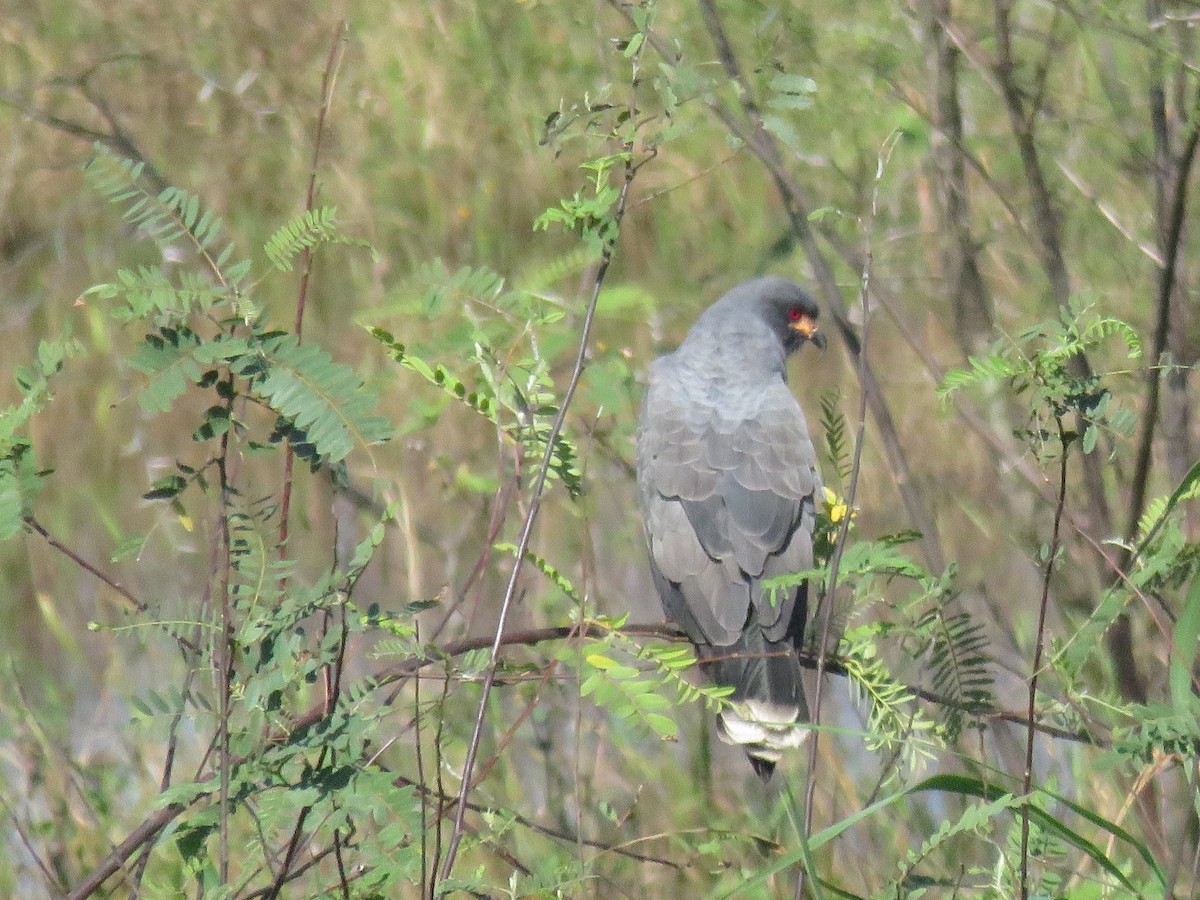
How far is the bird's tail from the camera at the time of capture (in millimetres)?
2773

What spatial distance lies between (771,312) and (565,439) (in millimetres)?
1985

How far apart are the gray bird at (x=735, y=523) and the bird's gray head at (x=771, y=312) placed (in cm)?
30

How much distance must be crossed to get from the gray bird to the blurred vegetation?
A: 141mm

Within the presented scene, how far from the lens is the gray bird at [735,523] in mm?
2857

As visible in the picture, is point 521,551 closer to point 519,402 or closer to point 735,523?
point 519,402

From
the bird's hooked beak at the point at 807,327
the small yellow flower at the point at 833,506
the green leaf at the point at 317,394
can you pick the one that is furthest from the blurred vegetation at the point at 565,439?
the bird's hooked beak at the point at 807,327

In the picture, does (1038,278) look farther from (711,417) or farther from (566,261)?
(566,261)

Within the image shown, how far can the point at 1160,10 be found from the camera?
284cm

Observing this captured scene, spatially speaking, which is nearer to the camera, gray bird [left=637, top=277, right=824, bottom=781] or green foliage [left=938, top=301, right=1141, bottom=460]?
green foliage [left=938, top=301, right=1141, bottom=460]

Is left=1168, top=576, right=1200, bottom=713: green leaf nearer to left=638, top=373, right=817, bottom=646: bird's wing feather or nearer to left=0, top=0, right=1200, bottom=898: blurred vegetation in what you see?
left=0, top=0, right=1200, bottom=898: blurred vegetation

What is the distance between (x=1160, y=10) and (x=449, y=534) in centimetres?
287

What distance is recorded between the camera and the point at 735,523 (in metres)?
3.10

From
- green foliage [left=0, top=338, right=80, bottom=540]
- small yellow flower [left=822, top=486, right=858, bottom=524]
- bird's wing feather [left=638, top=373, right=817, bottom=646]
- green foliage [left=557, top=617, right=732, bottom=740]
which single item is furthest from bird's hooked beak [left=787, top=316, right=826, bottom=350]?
green foliage [left=0, top=338, right=80, bottom=540]

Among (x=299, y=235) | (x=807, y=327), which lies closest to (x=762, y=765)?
(x=299, y=235)
